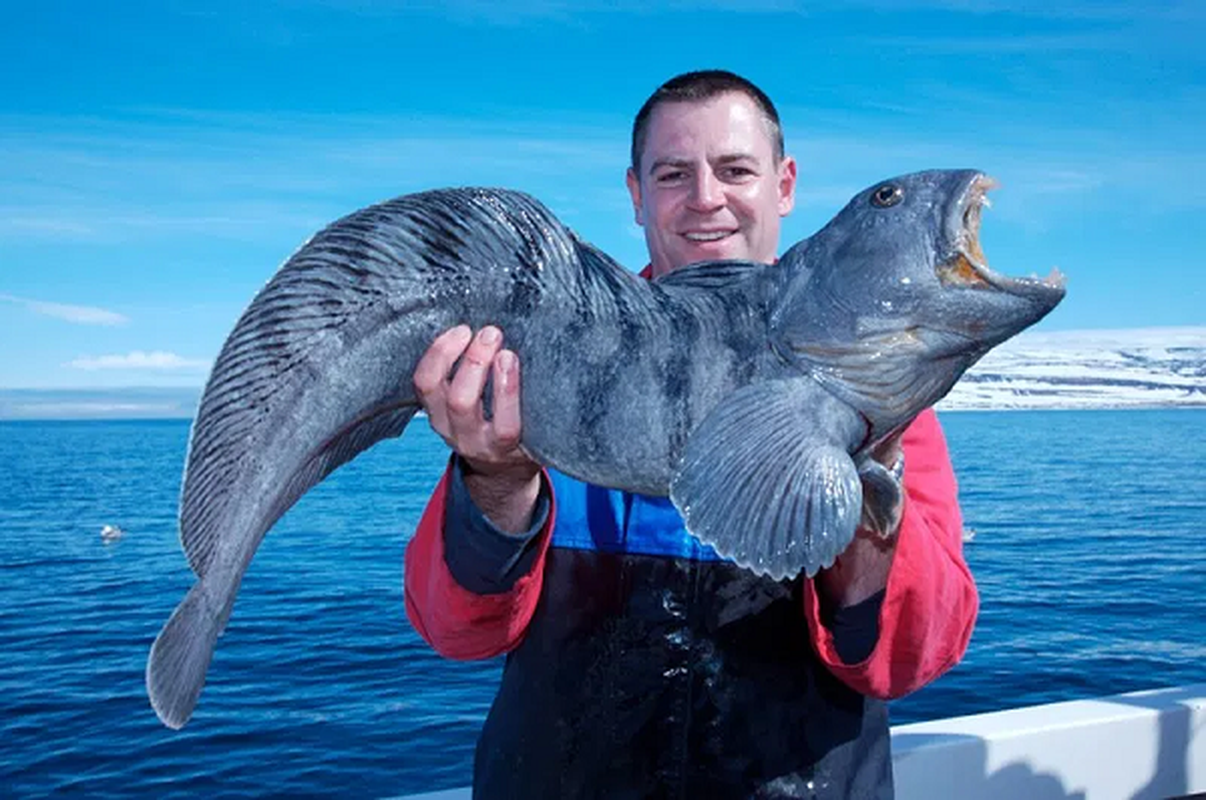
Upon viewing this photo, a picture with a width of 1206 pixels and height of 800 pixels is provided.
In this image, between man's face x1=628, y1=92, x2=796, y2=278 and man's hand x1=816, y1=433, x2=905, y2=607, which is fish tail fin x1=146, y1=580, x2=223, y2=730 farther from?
man's face x1=628, y1=92, x2=796, y2=278

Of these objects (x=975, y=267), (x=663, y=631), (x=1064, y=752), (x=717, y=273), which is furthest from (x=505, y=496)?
(x=1064, y=752)

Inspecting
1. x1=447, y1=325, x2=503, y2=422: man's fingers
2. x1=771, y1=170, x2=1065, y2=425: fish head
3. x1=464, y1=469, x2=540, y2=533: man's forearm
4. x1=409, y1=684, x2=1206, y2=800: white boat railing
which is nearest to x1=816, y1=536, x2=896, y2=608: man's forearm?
x1=771, y1=170, x2=1065, y2=425: fish head

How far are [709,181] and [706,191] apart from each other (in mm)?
51

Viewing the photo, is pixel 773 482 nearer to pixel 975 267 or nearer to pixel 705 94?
pixel 975 267

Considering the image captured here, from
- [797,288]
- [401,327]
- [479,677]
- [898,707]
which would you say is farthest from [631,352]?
[479,677]

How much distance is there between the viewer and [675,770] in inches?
147

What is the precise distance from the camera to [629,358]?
10.2 ft

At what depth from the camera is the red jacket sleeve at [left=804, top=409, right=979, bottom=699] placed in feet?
11.3

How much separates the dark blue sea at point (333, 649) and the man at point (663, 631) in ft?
31.1

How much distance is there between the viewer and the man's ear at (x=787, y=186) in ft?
15.6

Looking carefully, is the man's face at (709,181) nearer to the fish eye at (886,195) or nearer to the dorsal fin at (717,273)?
the dorsal fin at (717,273)

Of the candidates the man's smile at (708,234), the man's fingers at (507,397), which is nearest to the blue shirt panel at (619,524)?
the man's fingers at (507,397)

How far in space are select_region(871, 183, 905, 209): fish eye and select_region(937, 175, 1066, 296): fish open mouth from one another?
0.57ft

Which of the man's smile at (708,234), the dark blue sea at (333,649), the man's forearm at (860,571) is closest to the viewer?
the man's forearm at (860,571)
